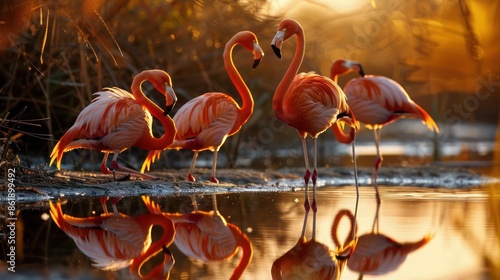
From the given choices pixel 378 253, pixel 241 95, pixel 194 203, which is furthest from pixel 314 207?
pixel 241 95

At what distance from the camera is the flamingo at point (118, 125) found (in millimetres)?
6723

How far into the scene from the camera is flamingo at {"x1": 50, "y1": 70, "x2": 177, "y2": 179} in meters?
6.72

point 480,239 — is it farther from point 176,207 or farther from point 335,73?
point 335,73

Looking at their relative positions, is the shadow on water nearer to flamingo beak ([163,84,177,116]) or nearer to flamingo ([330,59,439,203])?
flamingo beak ([163,84,177,116])

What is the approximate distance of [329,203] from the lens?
6.22 metres

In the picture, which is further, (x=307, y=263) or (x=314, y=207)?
(x=314, y=207)

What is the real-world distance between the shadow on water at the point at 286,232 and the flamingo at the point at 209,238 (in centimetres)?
1

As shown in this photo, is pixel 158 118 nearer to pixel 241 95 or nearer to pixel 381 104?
pixel 241 95

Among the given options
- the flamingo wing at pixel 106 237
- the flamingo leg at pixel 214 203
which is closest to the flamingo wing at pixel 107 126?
the flamingo leg at pixel 214 203

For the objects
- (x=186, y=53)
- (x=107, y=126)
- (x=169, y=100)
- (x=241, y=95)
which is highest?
(x=186, y=53)

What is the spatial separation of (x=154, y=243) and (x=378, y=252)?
3.30 ft

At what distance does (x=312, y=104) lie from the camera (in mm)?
6785

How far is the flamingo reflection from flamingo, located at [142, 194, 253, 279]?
1.49 ft

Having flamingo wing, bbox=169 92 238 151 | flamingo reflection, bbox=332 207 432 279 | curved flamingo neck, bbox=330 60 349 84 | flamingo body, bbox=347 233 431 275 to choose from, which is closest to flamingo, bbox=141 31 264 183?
flamingo wing, bbox=169 92 238 151
